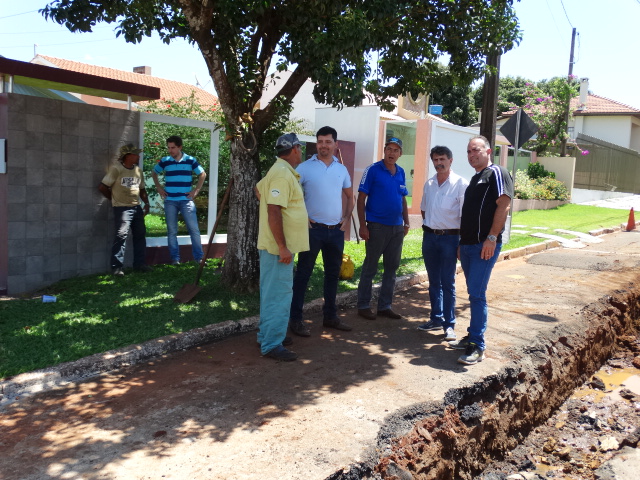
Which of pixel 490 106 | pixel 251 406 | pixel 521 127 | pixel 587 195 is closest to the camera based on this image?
pixel 251 406

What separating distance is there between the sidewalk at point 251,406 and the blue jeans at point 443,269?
0.31 metres

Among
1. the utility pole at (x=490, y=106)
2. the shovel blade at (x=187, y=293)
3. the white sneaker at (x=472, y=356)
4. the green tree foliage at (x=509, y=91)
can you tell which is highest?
the green tree foliage at (x=509, y=91)

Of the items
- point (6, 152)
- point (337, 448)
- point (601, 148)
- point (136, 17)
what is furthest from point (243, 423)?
point (601, 148)

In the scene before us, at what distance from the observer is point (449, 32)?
7.69 m

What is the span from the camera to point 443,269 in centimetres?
586

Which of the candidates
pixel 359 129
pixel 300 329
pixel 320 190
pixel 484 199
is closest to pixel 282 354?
pixel 300 329

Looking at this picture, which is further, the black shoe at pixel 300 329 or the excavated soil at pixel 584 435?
the black shoe at pixel 300 329

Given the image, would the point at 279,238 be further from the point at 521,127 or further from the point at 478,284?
the point at 521,127

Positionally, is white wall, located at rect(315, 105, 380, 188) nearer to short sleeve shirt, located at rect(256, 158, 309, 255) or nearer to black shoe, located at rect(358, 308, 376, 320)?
black shoe, located at rect(358, 308, 376, 320)

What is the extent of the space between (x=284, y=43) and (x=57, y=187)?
329 cm

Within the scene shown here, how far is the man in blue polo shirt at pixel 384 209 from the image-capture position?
606cm

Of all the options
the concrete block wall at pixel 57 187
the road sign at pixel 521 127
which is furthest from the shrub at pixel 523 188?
the concrete block wall at pixel 57 187

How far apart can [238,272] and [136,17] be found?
3.39m

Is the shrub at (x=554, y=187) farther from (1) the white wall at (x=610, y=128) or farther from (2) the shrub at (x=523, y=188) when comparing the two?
(1) the white wall at (x=610, y=128)
